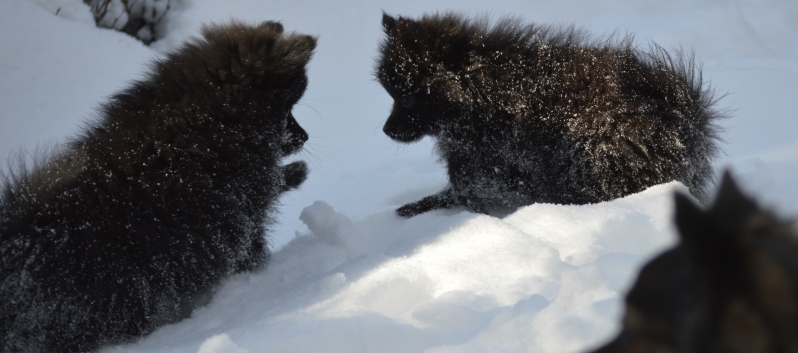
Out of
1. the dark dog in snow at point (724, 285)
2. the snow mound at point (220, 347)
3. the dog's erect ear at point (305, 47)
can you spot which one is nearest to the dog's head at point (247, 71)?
the dog's erect ear at point (305, 47)

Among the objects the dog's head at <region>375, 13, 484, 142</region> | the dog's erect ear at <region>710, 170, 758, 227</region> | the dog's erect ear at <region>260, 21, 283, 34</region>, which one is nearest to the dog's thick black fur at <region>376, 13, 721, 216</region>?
the dog's head at <region>375, 13, 484, 142</region>

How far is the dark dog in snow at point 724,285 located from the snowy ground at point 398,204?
11 cm

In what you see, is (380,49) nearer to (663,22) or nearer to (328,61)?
(328,61)

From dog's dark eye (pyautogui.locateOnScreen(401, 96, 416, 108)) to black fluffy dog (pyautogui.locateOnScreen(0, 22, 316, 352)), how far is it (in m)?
0.72

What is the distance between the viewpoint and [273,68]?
2.95m

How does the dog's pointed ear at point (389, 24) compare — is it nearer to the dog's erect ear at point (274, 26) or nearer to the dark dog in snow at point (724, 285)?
the dog's erect ear at point (274, 26)

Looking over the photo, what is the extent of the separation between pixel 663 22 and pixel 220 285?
5.12m

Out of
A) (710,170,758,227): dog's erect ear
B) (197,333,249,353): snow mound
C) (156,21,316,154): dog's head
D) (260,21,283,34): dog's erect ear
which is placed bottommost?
(197,333,249,353): snow mound

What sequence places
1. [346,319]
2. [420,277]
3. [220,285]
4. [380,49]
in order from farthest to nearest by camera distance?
[380,49]
[220,285]
[420,277]
[346,319]

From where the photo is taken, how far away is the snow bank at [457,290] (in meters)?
1.86

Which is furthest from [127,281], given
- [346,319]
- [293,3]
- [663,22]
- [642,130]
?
[663,22]

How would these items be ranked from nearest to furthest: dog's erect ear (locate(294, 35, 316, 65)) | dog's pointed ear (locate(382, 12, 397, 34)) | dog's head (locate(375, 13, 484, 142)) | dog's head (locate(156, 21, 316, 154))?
1. dog's head (locate(156, 21, 316, 154))
2. dog's erect ear (locate(294, 35, 316, 65))
3. dog's head (locate(375, 13, 484, 142))
4. dog's pointed ear (locate(382, 12, 397, 34))

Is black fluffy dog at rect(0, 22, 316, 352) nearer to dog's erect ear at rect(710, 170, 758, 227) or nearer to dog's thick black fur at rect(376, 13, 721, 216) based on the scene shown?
dog's thick black fur at rect(376, 13, 721, 216)

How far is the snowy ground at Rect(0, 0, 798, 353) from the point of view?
194 cm
